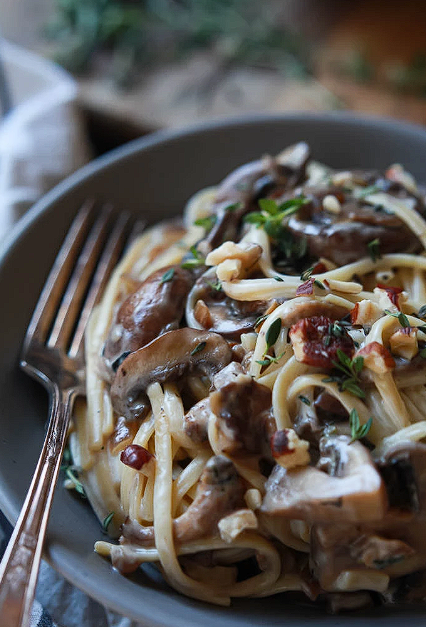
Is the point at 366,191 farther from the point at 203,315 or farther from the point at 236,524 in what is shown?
the point at 236,524

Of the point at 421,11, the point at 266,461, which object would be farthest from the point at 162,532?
the point at 421,11

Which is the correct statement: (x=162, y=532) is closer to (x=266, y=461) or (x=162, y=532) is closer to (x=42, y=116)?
(x=266, y=461)

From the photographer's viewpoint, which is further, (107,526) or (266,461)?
(107,526)

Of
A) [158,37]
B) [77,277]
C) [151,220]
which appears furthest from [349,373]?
[158,37]

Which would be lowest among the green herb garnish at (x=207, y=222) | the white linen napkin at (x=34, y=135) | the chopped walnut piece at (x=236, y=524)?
the chopped walnut piece at (x=236, y=524)

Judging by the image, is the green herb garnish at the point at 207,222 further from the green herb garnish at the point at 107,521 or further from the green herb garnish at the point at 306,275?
the green herb garnish at the point at 107,521

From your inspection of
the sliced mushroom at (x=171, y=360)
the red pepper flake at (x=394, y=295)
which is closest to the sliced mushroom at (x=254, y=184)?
the sliced mushroom at (x=171, y=360)
